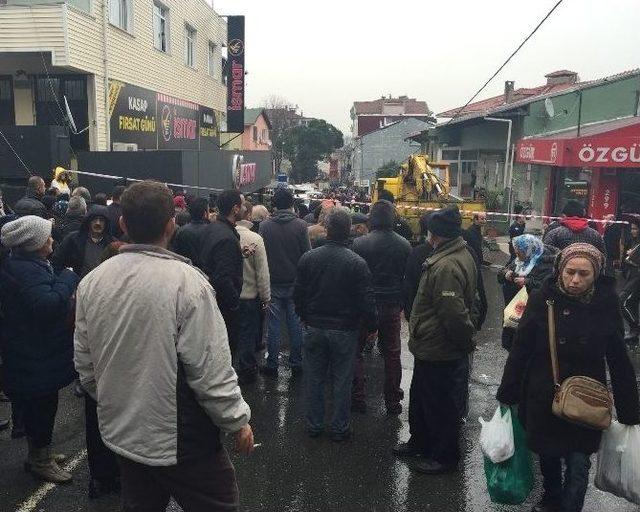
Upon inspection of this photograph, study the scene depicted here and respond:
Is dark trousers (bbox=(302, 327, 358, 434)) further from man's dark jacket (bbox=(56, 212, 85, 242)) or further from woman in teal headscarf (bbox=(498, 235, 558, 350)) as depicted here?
man's dark jacket (bbox=(56, 212, 85, 242))

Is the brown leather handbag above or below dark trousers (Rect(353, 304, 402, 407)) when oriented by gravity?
above

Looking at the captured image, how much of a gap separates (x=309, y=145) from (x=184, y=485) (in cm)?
5892

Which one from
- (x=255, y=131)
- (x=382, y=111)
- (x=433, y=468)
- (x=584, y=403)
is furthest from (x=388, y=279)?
(x=382, y=111)

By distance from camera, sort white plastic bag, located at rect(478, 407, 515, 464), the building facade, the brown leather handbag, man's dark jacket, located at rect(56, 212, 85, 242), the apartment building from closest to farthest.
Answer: the brown leather handbag < white plastic bag, located at rect(478, 407, 515, 464) < man's dark jacket, located at rect(56, 212, 85, 242) < the apartment building < the building facade

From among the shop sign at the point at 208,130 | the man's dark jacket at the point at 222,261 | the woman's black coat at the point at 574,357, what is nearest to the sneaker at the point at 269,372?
the man's dark jacket at the point at 222,261

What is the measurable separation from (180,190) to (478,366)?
786 centimetres

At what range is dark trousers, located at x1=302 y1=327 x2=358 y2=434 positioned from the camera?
487 cm

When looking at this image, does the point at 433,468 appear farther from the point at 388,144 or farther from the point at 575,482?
the point at 388,144

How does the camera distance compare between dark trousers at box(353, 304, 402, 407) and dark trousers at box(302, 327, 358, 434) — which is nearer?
dark trousers at box(302, 327, 358, 434)

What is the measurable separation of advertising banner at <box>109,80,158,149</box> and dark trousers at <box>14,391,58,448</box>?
12.0 m

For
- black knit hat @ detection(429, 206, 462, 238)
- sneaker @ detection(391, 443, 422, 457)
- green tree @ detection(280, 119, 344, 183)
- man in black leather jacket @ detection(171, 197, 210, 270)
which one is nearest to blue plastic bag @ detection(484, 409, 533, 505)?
sneaker @ detection(391, 443, 422, 457)

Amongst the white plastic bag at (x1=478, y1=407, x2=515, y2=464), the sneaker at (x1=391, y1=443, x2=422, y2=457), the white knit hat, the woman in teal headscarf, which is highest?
the white knit hat

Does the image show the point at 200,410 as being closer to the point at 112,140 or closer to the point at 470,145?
the point at 112,140

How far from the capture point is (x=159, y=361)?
2316mm
